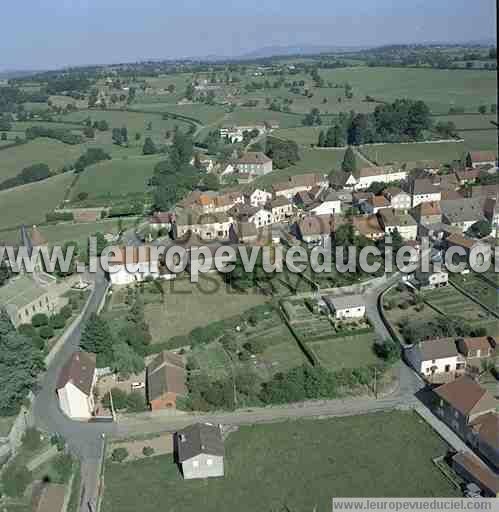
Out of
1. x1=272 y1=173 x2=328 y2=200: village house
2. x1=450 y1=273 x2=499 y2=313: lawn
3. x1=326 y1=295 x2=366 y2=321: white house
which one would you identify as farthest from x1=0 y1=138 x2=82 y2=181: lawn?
x1=450 y1=273 x2=499 y2=313: lawn

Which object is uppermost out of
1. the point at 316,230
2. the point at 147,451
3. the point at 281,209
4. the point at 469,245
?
the point at 281,209

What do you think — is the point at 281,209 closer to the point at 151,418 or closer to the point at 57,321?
the point at 57,321

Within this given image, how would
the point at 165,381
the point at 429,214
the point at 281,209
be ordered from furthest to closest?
the point at 281,209, the point at 429,214, the point at 165,381

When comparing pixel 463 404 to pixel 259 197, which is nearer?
pixel 463 404

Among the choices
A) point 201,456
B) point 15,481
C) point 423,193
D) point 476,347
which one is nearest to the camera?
point 15,481

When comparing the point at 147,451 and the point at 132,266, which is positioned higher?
the point at 132,266

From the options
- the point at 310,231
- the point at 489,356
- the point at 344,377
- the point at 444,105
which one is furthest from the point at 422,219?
the point at 444,105

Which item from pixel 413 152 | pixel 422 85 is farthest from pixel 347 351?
pixel 422 85
